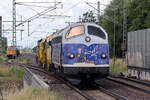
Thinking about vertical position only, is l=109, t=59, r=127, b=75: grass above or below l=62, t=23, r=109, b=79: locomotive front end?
below

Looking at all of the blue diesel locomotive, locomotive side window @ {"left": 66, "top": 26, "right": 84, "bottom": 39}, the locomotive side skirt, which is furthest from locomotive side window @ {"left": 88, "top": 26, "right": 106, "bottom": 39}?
the locomotive side skirt

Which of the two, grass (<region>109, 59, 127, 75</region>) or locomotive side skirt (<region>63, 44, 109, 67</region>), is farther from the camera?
grass (<region>109, 59, 127, 75</region>)

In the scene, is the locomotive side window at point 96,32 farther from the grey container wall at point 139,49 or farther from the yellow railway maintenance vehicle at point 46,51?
the yellow railway maintenance vehicle at point 46,51

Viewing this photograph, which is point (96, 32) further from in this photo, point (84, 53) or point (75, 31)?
point (84, 53)

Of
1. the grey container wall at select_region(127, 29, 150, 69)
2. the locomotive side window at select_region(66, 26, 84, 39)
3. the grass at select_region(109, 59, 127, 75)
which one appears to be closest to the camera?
the locomotive side window at select_region(66, 26, 84, 39)

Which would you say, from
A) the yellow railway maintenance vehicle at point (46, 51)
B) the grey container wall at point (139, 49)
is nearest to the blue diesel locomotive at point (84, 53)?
the grey container wall at point (139, 49)

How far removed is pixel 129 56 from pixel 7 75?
388 inches

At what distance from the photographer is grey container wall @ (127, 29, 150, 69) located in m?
18.5

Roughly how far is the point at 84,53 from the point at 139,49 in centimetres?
669

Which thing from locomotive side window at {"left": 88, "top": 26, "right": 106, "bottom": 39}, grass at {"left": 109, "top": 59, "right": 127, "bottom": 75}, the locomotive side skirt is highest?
locomotive side window at {"left": 88, "top": 26, "right": 106, "bottom": 39}

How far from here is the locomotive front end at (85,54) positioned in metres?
14.2

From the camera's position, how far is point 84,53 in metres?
14.3

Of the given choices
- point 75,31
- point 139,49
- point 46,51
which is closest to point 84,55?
point 75,31

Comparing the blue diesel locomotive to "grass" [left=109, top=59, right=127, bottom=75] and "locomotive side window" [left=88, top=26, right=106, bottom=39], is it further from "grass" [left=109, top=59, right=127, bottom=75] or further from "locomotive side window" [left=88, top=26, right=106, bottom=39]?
"grass" [left=109, top=59, right=127, bottom=75]
